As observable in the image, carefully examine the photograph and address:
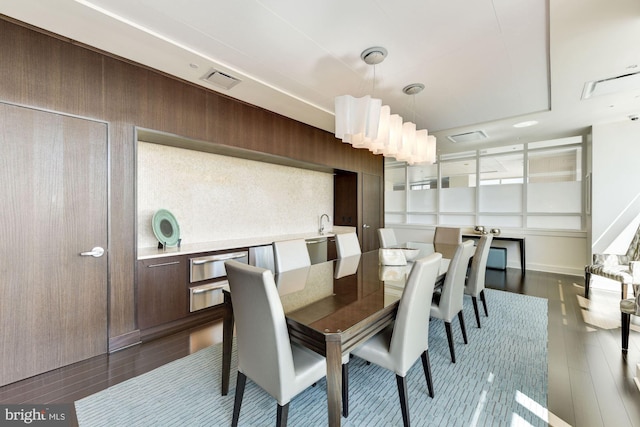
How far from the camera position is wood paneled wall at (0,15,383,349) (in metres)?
1.97

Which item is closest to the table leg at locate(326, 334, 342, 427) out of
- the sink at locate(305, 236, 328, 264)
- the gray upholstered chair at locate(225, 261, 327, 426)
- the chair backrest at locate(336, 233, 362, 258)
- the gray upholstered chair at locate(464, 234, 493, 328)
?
the gray upholstered chair at locate(225, 261, 327, 426)

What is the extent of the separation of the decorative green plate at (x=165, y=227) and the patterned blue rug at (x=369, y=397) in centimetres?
131

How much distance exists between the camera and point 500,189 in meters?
5.80

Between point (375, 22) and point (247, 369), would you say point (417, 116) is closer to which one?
point (375, 22)

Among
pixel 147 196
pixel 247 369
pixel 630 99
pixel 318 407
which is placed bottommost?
pixel 318 407

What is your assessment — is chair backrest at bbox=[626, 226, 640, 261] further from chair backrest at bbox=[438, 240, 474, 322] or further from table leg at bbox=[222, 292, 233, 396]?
table leg at bbox=[222, 292, 233, 396]

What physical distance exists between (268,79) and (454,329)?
3370 millimetres

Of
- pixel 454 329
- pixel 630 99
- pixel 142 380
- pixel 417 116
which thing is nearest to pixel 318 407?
pixel 142 380

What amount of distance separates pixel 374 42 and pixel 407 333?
227cm

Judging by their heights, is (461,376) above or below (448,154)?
below

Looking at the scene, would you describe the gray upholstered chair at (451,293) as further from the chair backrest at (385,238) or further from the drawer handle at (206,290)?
the drawer handle at (206,290)

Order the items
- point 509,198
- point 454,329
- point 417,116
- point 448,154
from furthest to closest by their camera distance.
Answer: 1. point 448,154
2. point 509,198
3. point 417,116
4. point 454,329

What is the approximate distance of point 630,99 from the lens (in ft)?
10.9

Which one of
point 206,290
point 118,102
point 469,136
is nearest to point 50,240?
point 118,102
